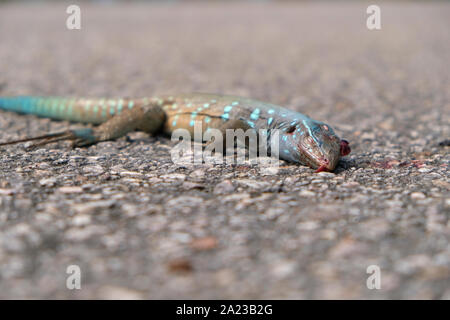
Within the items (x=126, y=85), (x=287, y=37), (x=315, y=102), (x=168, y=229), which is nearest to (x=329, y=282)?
(x=168, y=229)

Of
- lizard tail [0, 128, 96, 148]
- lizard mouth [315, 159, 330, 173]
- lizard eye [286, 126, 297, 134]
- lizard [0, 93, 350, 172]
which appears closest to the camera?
lizard mouth [315, 159, 330, 173]

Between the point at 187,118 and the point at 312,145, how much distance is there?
1.49m

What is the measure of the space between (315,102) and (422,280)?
4619mm

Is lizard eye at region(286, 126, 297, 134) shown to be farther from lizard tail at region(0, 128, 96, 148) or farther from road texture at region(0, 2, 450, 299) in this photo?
lizard tail at region(0, 128, 96, 148)

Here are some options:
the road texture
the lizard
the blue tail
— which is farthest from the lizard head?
the blue tail

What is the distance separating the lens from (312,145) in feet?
12.2

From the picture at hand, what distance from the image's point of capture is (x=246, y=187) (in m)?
3.34

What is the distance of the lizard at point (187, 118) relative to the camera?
375 cm

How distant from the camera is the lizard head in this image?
11.8ft
